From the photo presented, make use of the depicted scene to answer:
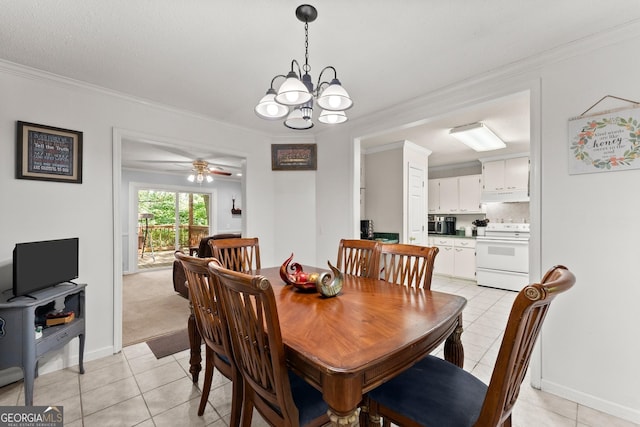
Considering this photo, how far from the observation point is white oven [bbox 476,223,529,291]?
14.8 ft

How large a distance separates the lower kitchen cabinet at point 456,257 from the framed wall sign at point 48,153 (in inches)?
211

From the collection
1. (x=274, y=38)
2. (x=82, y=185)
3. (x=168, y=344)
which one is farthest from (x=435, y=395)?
(x=82, y=185)

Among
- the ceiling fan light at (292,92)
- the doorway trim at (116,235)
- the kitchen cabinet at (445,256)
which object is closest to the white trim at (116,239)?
the doorway trim at (116,235)

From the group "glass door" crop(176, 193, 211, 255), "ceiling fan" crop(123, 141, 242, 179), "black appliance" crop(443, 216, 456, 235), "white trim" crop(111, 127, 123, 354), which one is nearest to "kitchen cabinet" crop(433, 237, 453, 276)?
"black appliance" crop(443, 216, 456, 235)

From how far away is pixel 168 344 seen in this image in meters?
2.74

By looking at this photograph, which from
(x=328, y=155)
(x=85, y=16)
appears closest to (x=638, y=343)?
(x=328, y=155)

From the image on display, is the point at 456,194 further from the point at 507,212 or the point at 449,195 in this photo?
the point at 507,212

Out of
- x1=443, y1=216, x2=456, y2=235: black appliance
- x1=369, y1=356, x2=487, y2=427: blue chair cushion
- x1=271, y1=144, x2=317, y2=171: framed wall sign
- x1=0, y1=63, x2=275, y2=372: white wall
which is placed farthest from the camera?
x1=443, y1=216, x2=456, y2=235: black appliance

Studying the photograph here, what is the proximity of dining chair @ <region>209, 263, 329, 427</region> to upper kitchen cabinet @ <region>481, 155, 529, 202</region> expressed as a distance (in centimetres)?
515

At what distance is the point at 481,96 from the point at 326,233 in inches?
88.3

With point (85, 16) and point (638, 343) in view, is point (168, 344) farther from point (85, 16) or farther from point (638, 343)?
point (638, 343)

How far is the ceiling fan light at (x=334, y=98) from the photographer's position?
155cm

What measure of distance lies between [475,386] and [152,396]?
2022mm

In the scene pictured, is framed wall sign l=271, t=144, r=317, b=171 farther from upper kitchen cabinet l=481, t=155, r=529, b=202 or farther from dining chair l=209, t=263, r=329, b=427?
upper kitchen cabinet l=481, t=155, r=529, b=202
